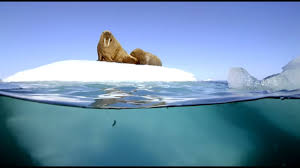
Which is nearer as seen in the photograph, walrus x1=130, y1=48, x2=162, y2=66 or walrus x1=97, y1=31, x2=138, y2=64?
walrus x1=97, y1=31, x2=138, y2=64

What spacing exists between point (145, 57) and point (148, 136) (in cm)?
2086

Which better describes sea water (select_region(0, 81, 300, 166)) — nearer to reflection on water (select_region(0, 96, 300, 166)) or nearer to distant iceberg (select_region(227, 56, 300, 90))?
reflection on water (select_region(0, 96, 300, 166))

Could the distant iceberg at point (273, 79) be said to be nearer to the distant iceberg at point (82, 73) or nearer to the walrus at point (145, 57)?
the distant iceberg at point (82, 73)

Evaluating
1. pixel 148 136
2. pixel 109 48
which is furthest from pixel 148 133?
pixel 109 48

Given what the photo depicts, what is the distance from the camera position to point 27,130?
2.76 meters

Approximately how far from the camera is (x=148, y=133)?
289 centimetres

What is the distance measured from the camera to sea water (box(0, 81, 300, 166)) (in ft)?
6.67

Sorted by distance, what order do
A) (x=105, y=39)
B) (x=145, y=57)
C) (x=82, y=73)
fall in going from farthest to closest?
(x=145, y=57)
(x=105, y=39)
(x=82, y=73)

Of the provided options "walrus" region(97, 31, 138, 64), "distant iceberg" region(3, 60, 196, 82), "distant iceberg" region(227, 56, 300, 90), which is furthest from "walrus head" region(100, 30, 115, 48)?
"distant iceberg" region(227, 56, 300, 90)

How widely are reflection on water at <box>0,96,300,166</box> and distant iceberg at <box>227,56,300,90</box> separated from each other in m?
1.62

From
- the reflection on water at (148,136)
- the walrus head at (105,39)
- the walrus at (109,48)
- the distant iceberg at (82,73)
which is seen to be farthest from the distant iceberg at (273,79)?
the walrus head at (105,39)

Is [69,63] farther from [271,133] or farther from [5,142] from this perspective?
[271,133]

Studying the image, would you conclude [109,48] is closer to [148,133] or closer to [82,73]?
[82,73]

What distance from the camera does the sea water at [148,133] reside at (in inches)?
80.0
